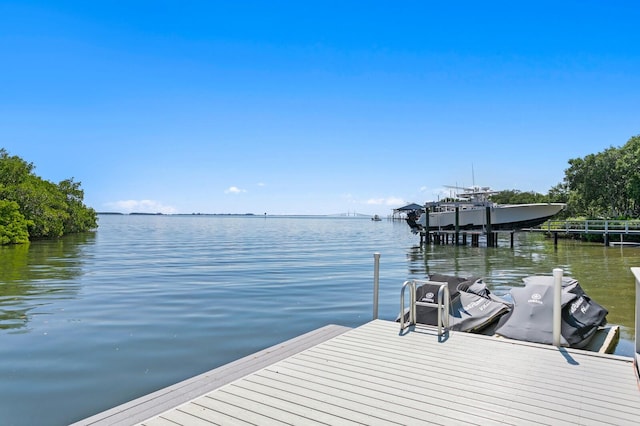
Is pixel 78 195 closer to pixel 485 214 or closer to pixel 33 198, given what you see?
pixel 33 198

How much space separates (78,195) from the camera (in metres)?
50.4

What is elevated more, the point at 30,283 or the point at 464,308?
the point at 464,308

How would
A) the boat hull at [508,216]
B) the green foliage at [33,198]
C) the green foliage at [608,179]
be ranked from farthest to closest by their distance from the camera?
the green foliage at [608,179], the green foliage at [33,198], the boat hull at [508,216]

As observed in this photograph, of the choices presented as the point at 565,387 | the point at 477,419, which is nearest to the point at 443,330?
the point at 565,387

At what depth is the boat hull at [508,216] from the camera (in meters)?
34.1

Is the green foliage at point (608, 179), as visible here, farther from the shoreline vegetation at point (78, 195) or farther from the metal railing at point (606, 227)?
the metal railing at point (606, 227)

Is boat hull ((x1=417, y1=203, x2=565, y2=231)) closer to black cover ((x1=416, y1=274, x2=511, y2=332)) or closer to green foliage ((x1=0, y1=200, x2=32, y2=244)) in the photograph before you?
black cover ((x1=416, y1=274, x2=511, y2=332))

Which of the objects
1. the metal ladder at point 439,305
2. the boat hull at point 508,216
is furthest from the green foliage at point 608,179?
the metal ladder at point 439,305

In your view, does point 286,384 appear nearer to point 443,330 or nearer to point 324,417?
point 324,417

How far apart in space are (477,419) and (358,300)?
818cm

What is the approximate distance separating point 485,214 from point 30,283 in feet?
105

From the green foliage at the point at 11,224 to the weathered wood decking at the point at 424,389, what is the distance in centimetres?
3365

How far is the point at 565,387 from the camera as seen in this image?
4.05 metres

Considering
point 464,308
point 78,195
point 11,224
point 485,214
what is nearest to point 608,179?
point 485,214
